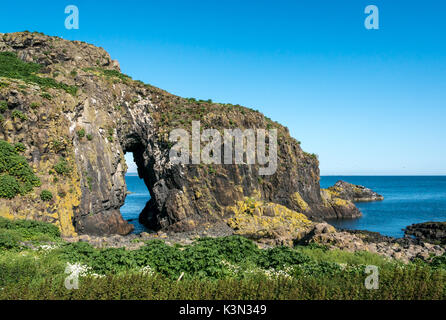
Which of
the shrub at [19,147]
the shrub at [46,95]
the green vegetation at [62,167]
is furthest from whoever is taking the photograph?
the shrub at [46,95]

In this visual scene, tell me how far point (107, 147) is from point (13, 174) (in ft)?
41.7

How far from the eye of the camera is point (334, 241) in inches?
1076

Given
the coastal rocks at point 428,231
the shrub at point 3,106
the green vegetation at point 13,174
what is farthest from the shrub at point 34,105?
the coastal rocks at point 428,231

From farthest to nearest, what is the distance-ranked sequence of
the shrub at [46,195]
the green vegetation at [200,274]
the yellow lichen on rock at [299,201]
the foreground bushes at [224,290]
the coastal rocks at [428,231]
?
the yellow lichen on rock at [299,201] → the coastal rocks at [428,231] → the shrub at [46,195] → the green vegetation at [200,274] → the foreground bushes at [224,290]

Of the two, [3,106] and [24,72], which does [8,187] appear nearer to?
[3,106]

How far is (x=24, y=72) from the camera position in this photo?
39.5 m

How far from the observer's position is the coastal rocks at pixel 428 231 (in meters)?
43.9

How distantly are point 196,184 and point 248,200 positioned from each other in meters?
9.01

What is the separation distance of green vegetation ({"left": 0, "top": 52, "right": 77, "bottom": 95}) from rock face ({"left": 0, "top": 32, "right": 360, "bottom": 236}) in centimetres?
18

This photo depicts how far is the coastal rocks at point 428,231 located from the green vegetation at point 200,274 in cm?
3130

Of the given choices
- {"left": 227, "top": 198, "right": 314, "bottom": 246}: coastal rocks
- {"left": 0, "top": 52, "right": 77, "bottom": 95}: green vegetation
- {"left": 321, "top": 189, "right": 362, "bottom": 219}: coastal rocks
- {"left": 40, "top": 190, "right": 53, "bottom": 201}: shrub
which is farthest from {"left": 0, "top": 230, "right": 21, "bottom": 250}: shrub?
{"left": 321, "top": 189, "right": 362, "bottom": 219}: coastal rocks

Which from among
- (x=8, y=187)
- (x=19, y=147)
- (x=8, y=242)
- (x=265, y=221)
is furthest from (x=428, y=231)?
(x=19, y=147)

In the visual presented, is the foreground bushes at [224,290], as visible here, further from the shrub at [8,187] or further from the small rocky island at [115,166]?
the shrub at [8,187]

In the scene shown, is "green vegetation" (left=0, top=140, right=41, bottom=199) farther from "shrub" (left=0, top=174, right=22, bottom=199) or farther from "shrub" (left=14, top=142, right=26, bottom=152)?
"shrub" (left=14, top=142, right=26, bottom=152)
